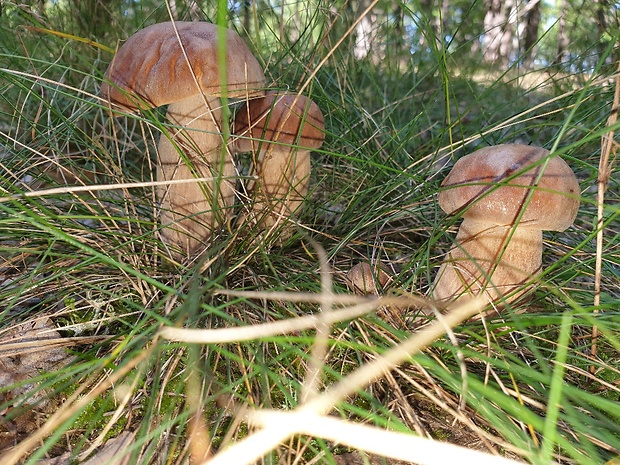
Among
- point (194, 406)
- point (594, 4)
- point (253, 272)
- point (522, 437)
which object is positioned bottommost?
point (522, 437)

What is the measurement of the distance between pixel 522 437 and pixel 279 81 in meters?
1.45

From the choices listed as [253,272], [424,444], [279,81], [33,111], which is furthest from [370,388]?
[33,111]

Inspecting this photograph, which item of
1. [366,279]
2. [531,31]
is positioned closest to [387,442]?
[366,279]

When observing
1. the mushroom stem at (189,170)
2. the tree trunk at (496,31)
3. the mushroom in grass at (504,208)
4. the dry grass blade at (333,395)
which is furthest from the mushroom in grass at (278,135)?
the tree trunk at (496,31)

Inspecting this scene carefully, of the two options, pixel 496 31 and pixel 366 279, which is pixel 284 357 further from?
pixel 496 31

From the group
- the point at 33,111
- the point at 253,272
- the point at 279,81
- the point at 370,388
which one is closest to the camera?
the point at 370,388

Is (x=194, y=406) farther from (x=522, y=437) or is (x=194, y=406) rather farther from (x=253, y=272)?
(x=522, y=437)

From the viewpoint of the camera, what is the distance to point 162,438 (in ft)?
3.17

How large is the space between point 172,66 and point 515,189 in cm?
108

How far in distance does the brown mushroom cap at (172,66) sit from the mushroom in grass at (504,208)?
72 cm

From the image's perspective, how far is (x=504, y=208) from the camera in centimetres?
117

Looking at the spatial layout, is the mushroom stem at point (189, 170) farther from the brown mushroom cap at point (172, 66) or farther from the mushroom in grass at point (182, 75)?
the brown mushroom cap at point (172, 66)

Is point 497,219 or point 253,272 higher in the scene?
point 497,219

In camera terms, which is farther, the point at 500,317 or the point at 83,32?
the point at 83,32
